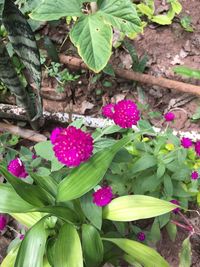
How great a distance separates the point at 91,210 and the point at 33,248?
0.22 m

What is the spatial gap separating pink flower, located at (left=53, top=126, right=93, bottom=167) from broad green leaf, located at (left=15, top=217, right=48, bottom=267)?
11.0 inches

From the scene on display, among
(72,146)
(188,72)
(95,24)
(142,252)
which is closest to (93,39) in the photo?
(95,24)

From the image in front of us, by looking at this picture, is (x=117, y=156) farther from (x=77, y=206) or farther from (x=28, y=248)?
(x=28, y=248)

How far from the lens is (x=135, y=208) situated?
1398 mm

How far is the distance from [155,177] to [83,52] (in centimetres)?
55

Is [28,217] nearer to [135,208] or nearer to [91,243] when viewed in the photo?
[91,243]

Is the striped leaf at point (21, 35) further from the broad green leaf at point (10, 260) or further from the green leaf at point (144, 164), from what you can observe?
the broad green leaf at point (10, 260)

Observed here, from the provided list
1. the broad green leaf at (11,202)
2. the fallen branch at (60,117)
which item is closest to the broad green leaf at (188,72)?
the fallen branch at (60,117)

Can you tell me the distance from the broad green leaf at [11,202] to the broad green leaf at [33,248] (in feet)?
0.26

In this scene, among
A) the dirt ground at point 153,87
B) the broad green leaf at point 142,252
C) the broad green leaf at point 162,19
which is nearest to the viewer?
the broad green leaf at point 142,252

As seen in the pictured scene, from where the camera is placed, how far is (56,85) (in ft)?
7.55

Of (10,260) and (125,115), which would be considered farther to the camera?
(10,260)

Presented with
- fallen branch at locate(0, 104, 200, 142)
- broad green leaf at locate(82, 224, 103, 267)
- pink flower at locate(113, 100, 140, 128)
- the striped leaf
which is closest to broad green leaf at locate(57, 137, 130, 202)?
pink flower at locate(113, 100, 140, 128)

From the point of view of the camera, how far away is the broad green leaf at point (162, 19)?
2383mm
